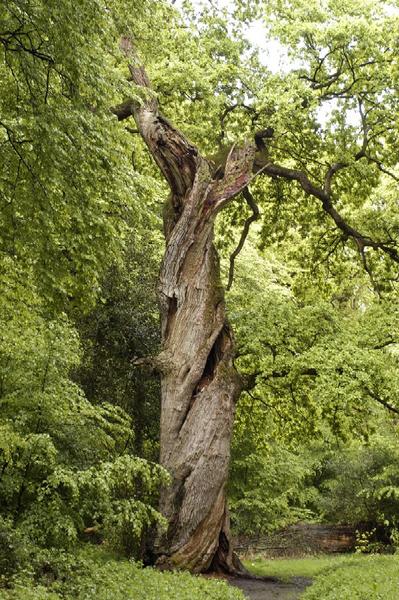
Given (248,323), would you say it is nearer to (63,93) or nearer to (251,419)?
(251,419)

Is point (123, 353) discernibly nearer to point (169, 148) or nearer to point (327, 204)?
point (169, 148)

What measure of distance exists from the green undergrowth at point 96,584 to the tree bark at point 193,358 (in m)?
2.10

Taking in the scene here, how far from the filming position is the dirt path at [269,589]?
10672 millimetres

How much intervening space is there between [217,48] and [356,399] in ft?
26.5

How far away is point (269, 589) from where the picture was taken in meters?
11.4

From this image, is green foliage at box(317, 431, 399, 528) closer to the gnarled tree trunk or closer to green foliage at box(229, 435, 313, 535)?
green foliage at box(229, 435, 313, 535)

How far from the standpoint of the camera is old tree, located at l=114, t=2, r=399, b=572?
→ 11961 millimetres

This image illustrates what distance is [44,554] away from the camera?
24.9 feet

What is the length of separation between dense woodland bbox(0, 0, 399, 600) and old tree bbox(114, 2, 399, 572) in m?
0.04

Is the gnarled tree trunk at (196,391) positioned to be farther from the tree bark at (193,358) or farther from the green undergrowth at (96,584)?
the green undergrowth at (96,584)

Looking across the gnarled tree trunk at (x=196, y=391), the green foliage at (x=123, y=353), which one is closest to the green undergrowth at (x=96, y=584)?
the gnarled tree trunk at (x=196, y=391)

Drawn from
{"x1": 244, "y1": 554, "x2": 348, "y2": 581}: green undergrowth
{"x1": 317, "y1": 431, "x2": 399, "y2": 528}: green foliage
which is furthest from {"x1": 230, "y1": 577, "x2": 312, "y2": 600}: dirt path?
{"x1": 317, "y1": 431, "x2": 399, "y2": 528}: green foliage

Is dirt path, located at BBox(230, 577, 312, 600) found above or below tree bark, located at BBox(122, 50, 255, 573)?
below

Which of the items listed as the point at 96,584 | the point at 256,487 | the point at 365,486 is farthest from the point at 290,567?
the point at 96,584
